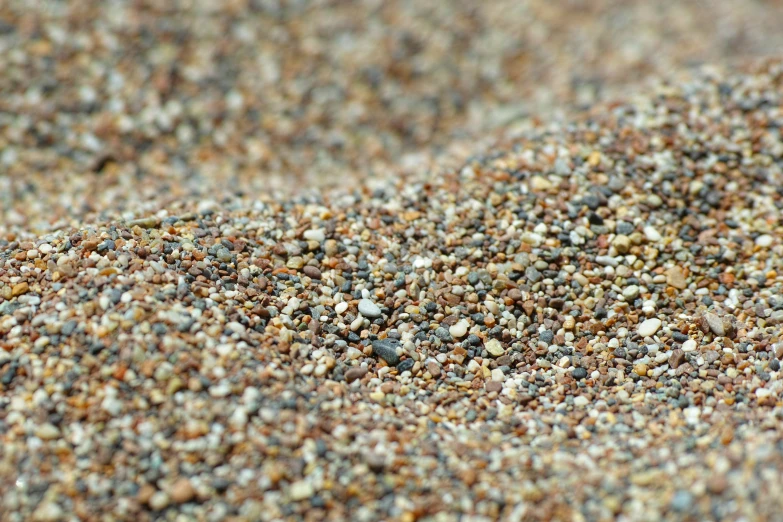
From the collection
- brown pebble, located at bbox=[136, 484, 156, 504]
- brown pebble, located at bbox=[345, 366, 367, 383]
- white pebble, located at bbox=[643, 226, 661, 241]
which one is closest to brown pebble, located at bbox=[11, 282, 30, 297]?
brown pebble, located at bbox=[136, 484, 156, 504]

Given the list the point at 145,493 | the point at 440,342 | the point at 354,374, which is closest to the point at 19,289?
the point at 145,493

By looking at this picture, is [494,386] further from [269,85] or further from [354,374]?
[269,85]

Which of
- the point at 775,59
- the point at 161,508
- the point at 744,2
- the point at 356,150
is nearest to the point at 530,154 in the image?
the point at 356,150

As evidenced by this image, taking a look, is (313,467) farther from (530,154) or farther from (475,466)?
(530,154)

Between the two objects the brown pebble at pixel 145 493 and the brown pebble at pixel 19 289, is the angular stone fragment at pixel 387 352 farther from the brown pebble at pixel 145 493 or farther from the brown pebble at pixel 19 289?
the brown pebble at pixel 19 289

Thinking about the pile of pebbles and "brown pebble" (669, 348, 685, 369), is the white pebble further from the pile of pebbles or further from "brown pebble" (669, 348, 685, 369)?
"brown pebble" (669, 348, 685, 369)

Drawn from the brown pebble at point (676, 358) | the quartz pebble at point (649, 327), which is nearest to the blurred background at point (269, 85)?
the quartz pebble at point (649, 327)
